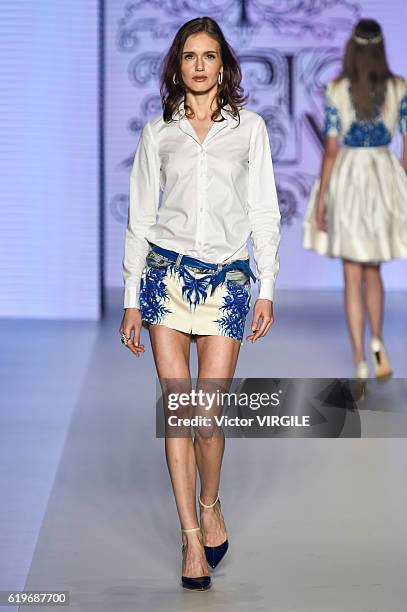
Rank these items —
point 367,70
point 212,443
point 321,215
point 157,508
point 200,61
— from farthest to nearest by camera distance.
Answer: point 321,215, point 367,70, point 157,508, point 212,443, point 200,61

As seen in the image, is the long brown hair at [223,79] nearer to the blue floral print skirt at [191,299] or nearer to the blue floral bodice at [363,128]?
the blue floral print skirt at [191,299]

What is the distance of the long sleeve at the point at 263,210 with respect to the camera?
3178mm

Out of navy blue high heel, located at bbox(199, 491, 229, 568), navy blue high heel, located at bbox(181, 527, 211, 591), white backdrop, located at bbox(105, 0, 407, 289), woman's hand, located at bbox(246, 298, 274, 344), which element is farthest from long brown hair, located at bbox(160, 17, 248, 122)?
white backdrop, located at bbox(105, 0, 407, 289)

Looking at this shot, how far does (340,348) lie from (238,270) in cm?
356

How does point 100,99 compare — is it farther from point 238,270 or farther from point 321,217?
point 238,270

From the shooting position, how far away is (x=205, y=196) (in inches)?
123

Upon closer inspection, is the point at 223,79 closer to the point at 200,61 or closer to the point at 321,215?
the point at 200,61

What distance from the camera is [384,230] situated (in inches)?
228

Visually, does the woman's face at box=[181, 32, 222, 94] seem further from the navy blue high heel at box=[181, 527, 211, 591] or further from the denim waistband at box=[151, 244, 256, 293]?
the navy blue high heel at box=[181, 527, 211, 591]

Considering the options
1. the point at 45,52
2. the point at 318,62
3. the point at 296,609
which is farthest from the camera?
the point at 318,62

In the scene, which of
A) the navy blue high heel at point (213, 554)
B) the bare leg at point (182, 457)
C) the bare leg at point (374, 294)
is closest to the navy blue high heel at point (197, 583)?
the bare leg at point (182, 457)

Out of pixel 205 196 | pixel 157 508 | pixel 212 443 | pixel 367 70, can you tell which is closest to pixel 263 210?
pixel 205 196

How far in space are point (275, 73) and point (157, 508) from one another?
18.8 feet

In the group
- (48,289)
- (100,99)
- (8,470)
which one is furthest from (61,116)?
(8,470)
